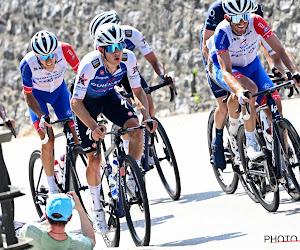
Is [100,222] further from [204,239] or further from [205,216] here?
[205,216]

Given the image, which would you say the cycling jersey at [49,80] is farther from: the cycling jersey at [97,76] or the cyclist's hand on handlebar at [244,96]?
the cyclist's hand on handlebar at [244,96]

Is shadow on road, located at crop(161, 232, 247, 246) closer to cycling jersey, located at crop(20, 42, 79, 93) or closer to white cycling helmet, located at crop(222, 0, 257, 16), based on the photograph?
white cycling helmet, located at crop(222, 0, 257, 16)

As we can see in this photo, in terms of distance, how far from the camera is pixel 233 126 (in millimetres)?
8797

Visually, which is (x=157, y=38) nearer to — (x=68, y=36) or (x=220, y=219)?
(x=68, y=36)

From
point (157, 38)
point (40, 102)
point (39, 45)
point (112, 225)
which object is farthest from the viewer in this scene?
point (157, 38)

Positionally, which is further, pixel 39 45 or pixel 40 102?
pixel 40 102

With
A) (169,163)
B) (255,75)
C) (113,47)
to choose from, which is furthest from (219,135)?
(113,47)

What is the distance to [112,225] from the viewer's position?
7.75 m

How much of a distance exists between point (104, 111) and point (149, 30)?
Result: 11.8 m

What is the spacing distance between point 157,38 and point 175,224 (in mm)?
11697

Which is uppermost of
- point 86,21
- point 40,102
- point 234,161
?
point 86,21

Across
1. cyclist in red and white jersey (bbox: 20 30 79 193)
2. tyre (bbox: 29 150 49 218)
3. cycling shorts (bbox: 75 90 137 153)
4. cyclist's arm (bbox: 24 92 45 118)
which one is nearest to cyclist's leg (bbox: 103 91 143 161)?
cycling shorts (bbox: 75 90 137 153)

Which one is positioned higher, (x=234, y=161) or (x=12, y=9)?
(x=12, y=9)

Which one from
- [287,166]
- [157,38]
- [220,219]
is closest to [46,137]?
[220,219]
